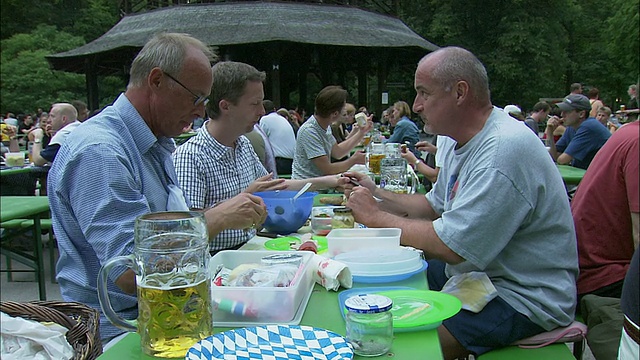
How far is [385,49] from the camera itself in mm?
19375

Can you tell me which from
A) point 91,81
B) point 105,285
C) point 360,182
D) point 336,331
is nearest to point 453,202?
point 360,182

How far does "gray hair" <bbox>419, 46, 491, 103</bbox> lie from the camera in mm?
2234

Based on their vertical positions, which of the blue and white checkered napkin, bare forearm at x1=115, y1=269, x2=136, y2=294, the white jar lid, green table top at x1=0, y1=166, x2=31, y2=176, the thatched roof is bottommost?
green table top at x1=0, y1=166, x2=31, y2=176

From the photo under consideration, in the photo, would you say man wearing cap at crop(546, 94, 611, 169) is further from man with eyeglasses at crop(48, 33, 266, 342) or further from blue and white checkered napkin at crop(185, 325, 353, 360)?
blue and white checkered napkin at crop(185, 325, 353, 360)

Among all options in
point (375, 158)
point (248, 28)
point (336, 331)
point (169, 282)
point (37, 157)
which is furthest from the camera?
point (248, 28)

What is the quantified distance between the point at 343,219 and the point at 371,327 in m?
1.30

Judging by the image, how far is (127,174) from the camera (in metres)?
1.64

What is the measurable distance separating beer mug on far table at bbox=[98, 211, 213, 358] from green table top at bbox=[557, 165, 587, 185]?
4.55m

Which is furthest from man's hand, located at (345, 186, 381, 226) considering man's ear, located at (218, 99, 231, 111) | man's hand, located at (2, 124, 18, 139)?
man's hand, located at (2, 124, 18, 139)

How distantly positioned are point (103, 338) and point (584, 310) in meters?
1.78

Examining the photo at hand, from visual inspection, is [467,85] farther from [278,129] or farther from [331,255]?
[278,129]

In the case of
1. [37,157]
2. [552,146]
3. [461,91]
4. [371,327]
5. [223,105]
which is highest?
[461,91]

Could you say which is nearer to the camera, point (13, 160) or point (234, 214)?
point (234, 214)

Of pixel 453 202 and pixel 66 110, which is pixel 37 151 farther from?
pixel 453 202
